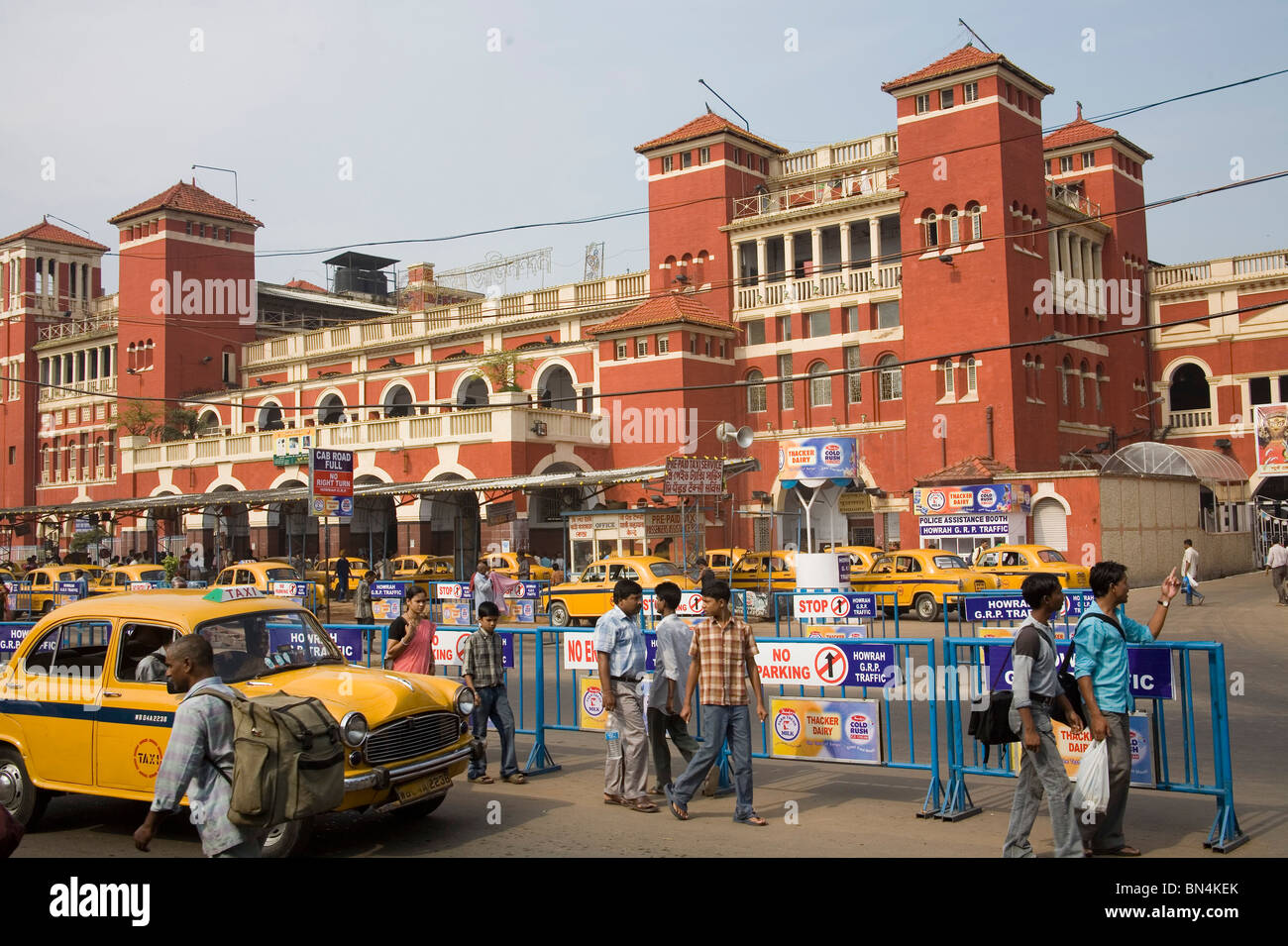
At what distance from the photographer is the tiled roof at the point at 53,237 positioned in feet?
211

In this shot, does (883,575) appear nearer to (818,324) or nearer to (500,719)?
(818,324)

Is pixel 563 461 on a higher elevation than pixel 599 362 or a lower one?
lower

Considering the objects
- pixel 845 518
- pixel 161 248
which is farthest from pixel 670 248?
pixel 161 248

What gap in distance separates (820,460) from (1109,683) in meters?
26.8

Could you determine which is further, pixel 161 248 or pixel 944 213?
pixel 161 248

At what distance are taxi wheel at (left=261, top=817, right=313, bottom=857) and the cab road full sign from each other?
34.2 ft

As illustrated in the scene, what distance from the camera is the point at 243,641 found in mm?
8695

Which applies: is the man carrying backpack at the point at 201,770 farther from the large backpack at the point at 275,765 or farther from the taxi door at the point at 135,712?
the taxi door at the point at 135,712

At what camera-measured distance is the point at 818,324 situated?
41656 millimetres

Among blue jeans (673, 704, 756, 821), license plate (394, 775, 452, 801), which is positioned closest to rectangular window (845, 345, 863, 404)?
blue jeans (673, 704, 756, 821)

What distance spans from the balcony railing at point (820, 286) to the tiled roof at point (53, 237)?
43735 millimetres

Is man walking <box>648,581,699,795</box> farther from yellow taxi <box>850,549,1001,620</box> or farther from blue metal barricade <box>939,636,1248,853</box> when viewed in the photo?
yellow taxi <box>850,549,1001,620</box>
